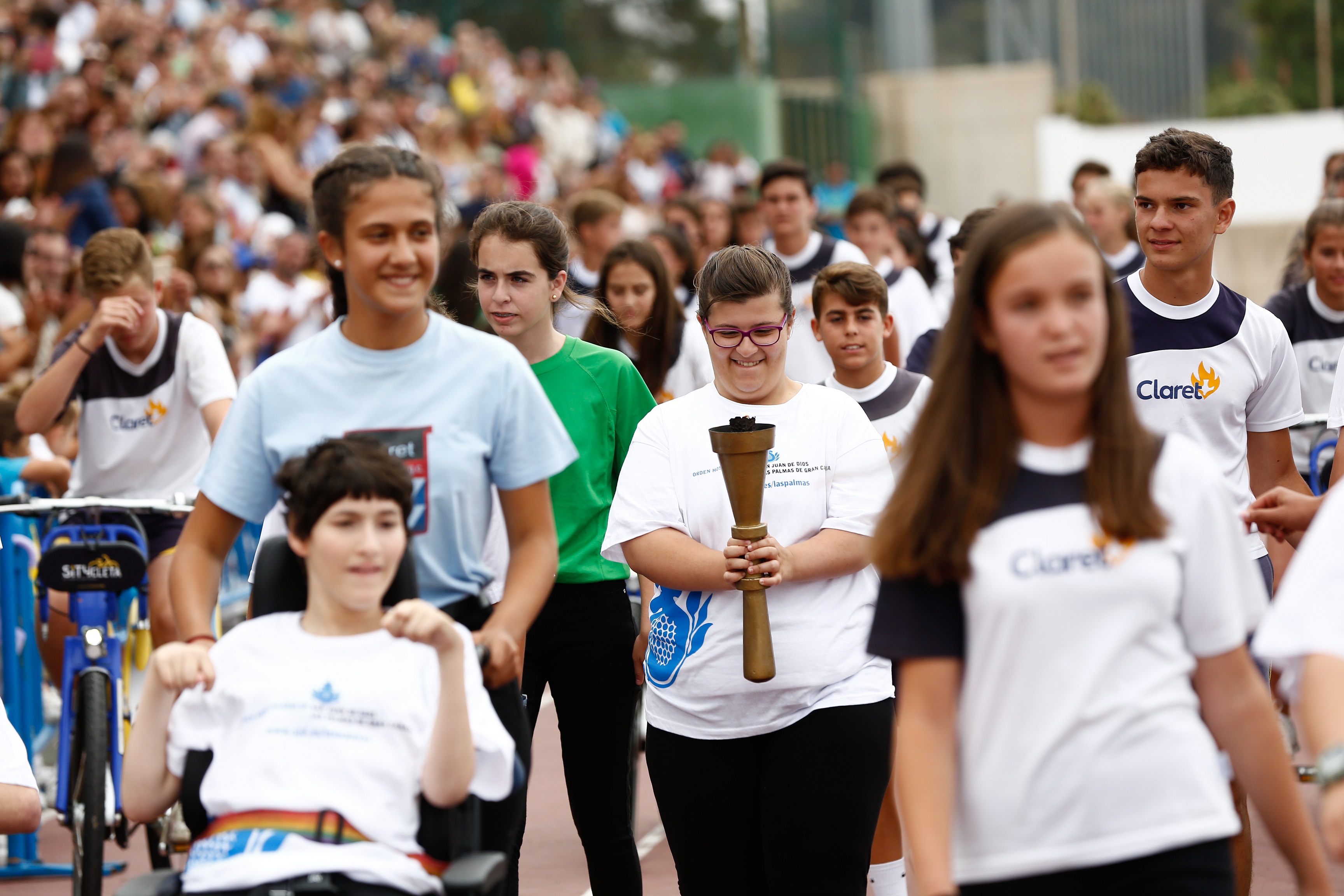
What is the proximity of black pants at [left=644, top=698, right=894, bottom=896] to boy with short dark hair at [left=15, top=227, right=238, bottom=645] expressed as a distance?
2822 mm

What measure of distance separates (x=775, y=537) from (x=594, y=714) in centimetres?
99

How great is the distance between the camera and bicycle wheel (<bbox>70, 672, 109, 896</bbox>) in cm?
510

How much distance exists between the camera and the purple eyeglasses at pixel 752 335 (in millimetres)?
4375

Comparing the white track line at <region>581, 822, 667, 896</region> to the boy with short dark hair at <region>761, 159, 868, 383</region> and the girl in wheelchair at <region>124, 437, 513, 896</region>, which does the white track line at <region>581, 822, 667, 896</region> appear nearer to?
the boy with short dark hair at <region>761, 159, 868, 383</region>

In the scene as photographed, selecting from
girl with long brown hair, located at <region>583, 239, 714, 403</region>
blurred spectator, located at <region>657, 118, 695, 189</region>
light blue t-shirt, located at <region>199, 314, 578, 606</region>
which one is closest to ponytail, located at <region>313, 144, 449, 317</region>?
light blue t-shirt, located at <region>199, 314, 578, 606</region>

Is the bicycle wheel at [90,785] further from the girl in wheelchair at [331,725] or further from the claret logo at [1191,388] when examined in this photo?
the claret logo at [1191,388]

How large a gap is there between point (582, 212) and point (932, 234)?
14.1 feet

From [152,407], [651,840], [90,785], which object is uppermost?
[152,407]

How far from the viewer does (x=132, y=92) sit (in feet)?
53.5

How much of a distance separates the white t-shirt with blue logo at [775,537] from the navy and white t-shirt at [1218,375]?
1.00 m

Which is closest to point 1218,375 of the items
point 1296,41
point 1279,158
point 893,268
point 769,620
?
point 769,620

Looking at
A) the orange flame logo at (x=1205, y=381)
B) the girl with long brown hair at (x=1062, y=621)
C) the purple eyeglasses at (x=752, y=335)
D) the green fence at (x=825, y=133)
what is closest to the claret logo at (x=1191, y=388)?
the orange flame logo at (x=1205, y=381)

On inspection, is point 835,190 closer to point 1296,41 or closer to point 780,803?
point 780,803

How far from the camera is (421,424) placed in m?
3.44
